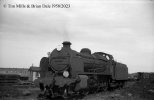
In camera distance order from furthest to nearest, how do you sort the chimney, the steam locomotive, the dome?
the dome < the chimney < the steam locomotive

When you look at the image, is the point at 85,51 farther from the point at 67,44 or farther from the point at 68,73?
the point at 68,73

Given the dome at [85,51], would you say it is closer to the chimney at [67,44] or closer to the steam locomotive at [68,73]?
the steam locomotive at [68,73]

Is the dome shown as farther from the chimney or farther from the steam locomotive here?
the chimney

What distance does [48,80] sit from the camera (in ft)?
40.2

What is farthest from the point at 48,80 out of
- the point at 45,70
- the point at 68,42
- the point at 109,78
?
the point at 109,78

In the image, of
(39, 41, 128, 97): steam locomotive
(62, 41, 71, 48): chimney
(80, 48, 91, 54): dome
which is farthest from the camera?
(80, 48, 91, 54): dome

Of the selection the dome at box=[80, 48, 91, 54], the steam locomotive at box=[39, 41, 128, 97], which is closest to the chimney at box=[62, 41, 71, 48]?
the steam locomotive at box=[39, 41, 128, 97]

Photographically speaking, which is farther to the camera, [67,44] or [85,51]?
[85,51]

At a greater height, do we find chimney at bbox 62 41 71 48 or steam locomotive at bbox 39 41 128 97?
chimney at bbox 62 41 71 48

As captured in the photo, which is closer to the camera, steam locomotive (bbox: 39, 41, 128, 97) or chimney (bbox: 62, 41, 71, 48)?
steam locomotive (bbox: 39, 41, 128, 97)

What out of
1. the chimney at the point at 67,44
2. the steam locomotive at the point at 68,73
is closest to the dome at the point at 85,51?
the steam locomotive at the point at 68,73

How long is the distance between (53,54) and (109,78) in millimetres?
7041

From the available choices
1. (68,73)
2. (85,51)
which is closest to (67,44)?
(68,73)

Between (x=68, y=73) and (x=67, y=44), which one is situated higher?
(x=67, y=44)
